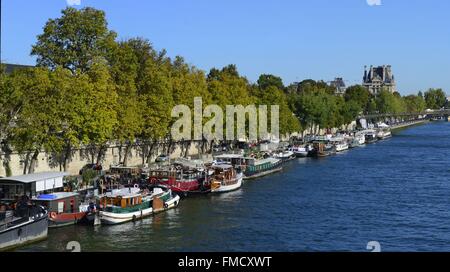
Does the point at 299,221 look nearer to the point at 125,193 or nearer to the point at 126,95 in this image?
the point at 125,193

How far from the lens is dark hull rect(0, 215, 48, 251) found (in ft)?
80.5

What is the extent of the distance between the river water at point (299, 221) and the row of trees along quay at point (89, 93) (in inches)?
356

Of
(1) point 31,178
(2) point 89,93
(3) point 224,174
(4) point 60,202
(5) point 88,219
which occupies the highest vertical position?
(2) point 89,93

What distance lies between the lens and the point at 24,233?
25.6 meters

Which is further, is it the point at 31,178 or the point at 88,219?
the point at 31,178

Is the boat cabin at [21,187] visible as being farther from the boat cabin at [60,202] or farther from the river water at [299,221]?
the river water at [299,221]

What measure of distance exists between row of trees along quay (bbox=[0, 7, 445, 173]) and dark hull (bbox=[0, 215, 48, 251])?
10.4m

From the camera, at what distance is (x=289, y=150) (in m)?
76.6

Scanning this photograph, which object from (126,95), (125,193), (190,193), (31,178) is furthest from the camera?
(126,95)

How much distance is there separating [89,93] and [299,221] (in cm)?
1753

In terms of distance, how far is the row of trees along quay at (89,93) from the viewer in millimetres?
36781

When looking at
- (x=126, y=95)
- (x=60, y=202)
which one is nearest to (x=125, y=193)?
(x=60, y=202)

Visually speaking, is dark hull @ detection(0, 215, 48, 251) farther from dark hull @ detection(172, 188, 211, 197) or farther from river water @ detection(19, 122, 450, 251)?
dark hull @ detection(172, 188, 211, 197)
